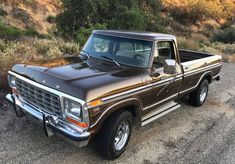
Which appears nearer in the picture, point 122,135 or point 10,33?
point 122,135

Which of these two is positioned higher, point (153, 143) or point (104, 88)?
point (104, 88)

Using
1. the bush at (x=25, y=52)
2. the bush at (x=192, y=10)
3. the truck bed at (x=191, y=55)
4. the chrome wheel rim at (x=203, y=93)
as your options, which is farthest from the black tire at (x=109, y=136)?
the bush at (x=192, y=10)

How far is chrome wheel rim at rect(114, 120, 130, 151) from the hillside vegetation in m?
3.28

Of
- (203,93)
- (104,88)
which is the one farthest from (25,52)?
(104,88)

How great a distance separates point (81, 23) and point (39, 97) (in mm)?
10810

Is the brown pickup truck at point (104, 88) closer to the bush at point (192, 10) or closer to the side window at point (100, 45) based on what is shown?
the side window at point (100, 45)

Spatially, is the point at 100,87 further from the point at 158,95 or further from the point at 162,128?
the point at 162,128

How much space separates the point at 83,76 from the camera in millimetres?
3973

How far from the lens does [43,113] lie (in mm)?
3922

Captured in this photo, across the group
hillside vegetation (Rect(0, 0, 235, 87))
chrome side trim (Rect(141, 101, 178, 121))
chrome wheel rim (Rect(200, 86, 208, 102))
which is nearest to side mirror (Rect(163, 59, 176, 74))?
chrome side trim (Rect(141, 101, 178, 121))

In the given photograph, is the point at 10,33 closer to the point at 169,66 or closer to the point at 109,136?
the point at 169,66

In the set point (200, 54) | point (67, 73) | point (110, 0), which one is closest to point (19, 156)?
point (67, 73)

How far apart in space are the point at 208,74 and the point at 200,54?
34.0 inches

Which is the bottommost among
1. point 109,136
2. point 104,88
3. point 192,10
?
point 192,10
